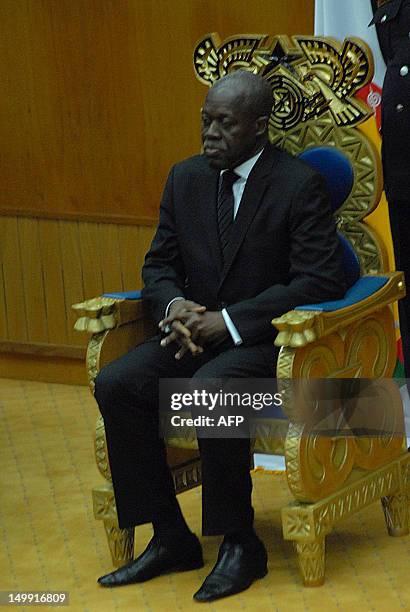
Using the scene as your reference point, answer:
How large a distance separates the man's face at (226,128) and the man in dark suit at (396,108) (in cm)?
40

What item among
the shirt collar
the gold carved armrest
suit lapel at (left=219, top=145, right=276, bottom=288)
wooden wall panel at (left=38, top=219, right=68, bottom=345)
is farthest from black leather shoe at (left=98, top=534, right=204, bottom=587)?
Result: wooden wall panel at (left=38, top=219, right=68, bottom=345)

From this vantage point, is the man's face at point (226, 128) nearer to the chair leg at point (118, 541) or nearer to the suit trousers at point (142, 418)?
the suit trousers at point (142, 418)

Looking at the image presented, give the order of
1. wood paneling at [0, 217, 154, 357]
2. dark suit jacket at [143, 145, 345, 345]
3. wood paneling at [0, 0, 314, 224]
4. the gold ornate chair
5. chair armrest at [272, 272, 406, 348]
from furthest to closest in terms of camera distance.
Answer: wood paneling at [0, 217, 154, 357]
wood paneling at [0, 0, 314, 224]
dark suit jacket at [143, 145, 345, 345]
the gold ornate chair
chair armrest at [272, 272, 406, 348]

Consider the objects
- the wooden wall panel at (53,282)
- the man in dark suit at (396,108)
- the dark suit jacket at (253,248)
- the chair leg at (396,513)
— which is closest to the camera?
the dark suit jacket at (253,248)

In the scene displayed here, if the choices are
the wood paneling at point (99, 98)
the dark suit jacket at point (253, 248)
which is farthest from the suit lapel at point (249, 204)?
the wood paneling at point (99, 98)

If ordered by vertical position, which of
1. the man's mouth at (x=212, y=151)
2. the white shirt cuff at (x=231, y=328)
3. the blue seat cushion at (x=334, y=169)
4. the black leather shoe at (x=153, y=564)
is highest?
the man's mouth at (x=212, y=151)

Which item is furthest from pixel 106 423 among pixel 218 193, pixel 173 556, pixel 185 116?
pixel 185 116

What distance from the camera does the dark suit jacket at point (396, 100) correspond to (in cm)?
394

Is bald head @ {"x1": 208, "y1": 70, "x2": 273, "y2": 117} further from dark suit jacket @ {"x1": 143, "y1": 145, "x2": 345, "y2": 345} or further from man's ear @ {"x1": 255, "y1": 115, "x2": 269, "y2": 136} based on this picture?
dark suit jacket @ {"x1": 143, "y1": 145, "x2": 345, "y2": 345}

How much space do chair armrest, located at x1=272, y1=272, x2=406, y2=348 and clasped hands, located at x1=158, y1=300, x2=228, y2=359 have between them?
23 centimetres

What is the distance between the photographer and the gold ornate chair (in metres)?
3.71

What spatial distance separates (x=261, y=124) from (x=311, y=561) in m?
1.24

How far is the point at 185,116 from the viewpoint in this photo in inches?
215

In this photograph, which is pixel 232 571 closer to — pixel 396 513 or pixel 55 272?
pixel 396 513
